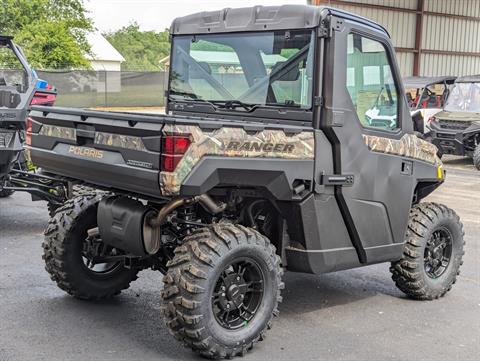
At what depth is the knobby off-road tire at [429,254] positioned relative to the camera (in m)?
5.80

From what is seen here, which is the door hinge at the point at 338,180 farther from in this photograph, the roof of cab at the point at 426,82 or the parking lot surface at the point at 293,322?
the roof of cab at the point at 426,82

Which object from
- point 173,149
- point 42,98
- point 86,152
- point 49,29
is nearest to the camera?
point 173,149

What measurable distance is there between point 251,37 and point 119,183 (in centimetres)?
166

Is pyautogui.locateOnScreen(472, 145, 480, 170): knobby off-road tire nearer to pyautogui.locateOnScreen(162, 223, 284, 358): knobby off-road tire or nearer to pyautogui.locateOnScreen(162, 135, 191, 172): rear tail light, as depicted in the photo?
pyautogui.locateOnScreen(162, 223, 284, 358): knobby off-road tire

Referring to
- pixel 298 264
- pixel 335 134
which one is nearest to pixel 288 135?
pixel 335 134

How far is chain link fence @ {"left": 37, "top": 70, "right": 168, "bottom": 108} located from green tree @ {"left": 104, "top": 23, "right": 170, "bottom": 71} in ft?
174

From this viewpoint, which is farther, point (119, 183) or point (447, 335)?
point (447, 335)

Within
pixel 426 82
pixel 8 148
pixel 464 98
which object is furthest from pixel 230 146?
pixel 426 82

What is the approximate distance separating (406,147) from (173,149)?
7.59 ft

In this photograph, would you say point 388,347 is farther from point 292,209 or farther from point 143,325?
point 143,325

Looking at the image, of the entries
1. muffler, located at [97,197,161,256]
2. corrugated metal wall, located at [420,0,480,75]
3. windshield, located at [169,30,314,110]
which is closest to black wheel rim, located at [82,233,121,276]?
muffler, located at [97,197,161,256]

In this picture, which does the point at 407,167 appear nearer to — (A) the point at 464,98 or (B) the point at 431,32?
(A) the point at 464,98

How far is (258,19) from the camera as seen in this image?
207 inches

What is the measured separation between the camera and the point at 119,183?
4.48 meters
